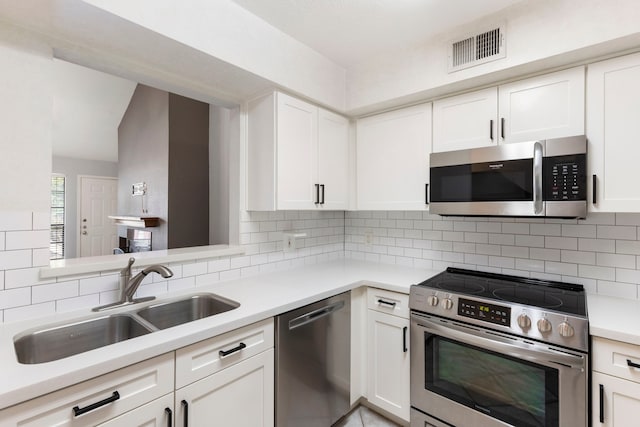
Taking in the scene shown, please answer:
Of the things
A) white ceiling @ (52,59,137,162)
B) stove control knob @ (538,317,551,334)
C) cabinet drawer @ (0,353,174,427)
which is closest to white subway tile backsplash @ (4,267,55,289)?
cabinet drawer @ (0,353,174,427)

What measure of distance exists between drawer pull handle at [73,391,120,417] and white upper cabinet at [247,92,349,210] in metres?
1.18

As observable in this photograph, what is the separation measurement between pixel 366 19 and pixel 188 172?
2627 mm

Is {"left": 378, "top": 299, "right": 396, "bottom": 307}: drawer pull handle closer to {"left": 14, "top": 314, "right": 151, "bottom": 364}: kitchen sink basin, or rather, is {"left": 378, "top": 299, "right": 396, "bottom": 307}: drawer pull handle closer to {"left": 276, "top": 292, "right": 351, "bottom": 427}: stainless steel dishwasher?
{"left": 276, "top": 292, "right": 351, "bottom": 427}: stainless steel dishwasher

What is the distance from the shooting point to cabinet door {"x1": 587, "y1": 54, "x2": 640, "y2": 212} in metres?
1.42

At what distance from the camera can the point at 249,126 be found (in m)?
2.09

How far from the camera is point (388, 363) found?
191 cm

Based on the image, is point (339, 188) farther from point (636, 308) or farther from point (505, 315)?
point (636, 308)

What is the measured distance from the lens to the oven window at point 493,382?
136cm

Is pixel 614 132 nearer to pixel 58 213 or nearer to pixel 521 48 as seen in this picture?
pixel 521 48

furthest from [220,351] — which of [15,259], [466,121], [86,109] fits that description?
[86,109]

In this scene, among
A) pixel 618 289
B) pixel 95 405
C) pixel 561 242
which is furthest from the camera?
pixel 561 242

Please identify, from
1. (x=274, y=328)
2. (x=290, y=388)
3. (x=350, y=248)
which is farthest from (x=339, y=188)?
(x=290, y=388)

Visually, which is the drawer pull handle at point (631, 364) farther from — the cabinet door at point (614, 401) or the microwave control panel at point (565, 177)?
the microwave control panel at point (565, 177)

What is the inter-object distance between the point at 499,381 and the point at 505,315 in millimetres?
340
